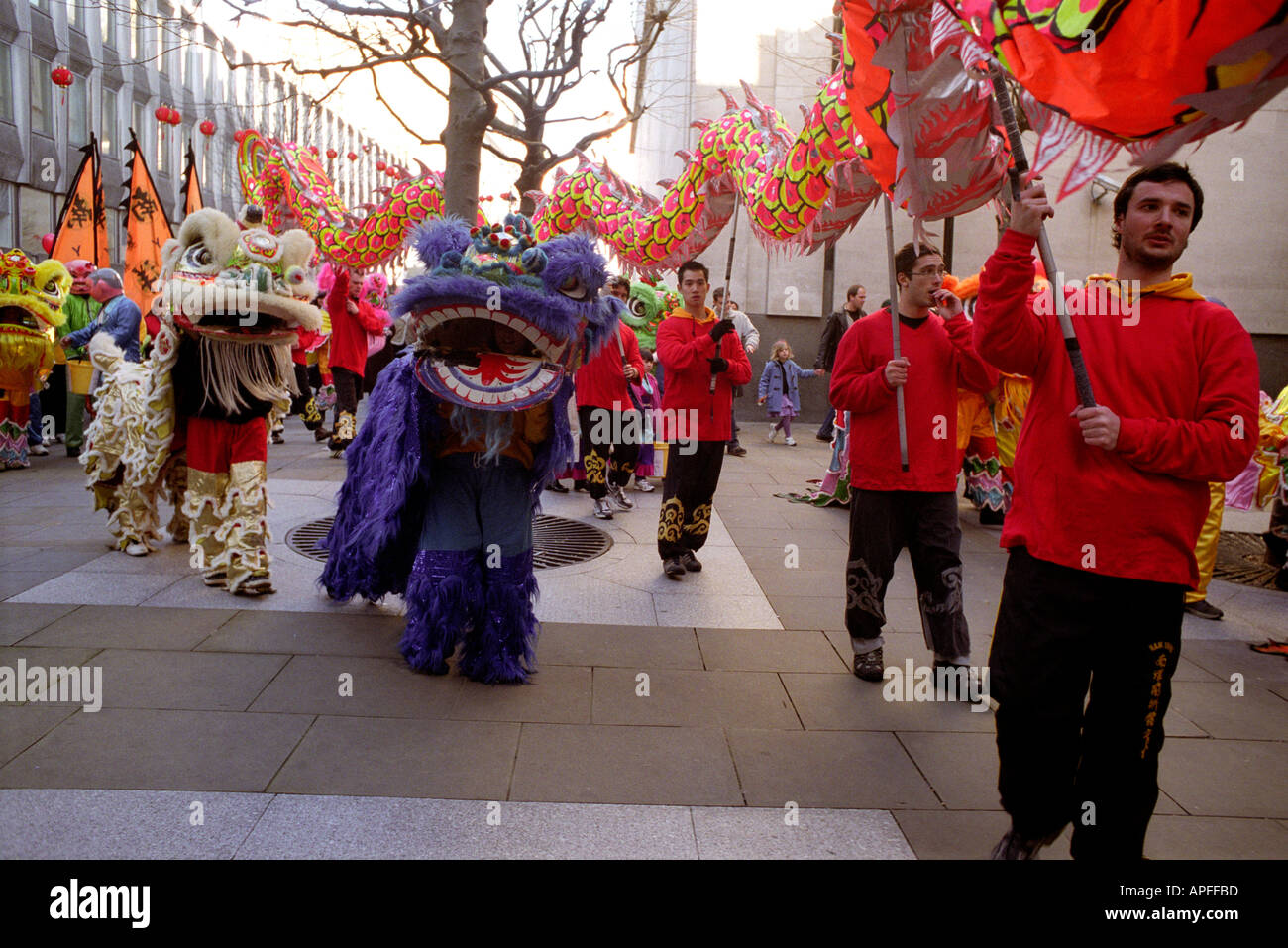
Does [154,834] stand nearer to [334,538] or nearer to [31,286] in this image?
[334,538]

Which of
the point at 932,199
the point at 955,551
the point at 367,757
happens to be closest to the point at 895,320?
the point at 932,199

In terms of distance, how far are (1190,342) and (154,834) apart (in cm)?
303

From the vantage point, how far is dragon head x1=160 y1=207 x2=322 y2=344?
4.66 m

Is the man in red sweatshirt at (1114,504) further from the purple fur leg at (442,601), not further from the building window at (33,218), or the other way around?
the building window at (33,218)

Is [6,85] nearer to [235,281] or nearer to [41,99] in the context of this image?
[41,99]

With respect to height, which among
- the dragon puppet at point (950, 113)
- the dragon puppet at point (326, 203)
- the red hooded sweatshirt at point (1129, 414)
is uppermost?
the dragon puppet at point (326, 203)

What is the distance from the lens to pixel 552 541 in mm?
6586

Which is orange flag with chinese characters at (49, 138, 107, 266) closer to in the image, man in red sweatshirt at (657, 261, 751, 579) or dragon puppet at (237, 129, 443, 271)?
dragon puppet at (237, 129, 443, 271)

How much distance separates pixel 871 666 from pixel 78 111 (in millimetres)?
28354

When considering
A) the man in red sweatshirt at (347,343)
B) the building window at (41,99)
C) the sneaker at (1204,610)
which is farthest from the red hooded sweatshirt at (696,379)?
the building window at (41,99)

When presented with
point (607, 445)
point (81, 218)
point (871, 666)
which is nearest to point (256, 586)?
point (871, 666)

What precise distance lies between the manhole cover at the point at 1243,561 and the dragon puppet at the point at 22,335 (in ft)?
32.2

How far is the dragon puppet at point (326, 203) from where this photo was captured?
21.9 feet

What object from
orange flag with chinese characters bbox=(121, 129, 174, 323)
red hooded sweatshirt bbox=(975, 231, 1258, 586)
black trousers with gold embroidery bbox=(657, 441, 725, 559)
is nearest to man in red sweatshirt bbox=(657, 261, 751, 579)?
black trousers with gold embroidery bbox=(657, 441, 725, 559)
